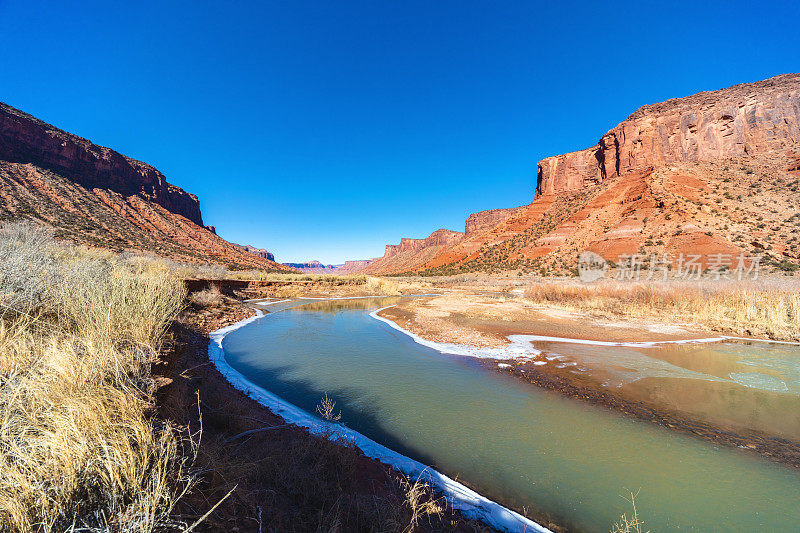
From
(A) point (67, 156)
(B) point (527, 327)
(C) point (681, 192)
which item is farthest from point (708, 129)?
(A) point (67, 156)

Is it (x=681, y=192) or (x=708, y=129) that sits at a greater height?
(x=708, y=129)

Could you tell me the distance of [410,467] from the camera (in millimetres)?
3623

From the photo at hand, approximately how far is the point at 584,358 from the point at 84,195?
73.3 m

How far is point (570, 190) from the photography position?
2719 inches

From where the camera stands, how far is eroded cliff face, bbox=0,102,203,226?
49678 millimetres

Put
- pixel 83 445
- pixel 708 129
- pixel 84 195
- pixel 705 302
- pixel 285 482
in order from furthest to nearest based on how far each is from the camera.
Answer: pixel 708 129, pixel 84 195, pixel 705 302, pixel 285 482, pixel 83 445

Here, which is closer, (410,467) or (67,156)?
(410,467)

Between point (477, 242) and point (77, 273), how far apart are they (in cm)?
7518

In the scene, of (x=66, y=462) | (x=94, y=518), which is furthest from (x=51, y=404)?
(x=94, y=518)

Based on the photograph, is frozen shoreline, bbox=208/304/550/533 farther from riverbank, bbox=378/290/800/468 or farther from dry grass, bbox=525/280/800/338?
dry grass, bbox=525/280/800/338

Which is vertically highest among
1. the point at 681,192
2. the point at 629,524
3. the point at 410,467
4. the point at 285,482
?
the point at 681,192

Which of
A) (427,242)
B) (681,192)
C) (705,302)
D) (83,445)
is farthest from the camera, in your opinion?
(427,242)

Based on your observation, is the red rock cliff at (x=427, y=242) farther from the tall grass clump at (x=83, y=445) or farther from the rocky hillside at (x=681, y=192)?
the tall grass clump at (x=83, y=445)

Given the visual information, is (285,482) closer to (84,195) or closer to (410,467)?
(410,467)
